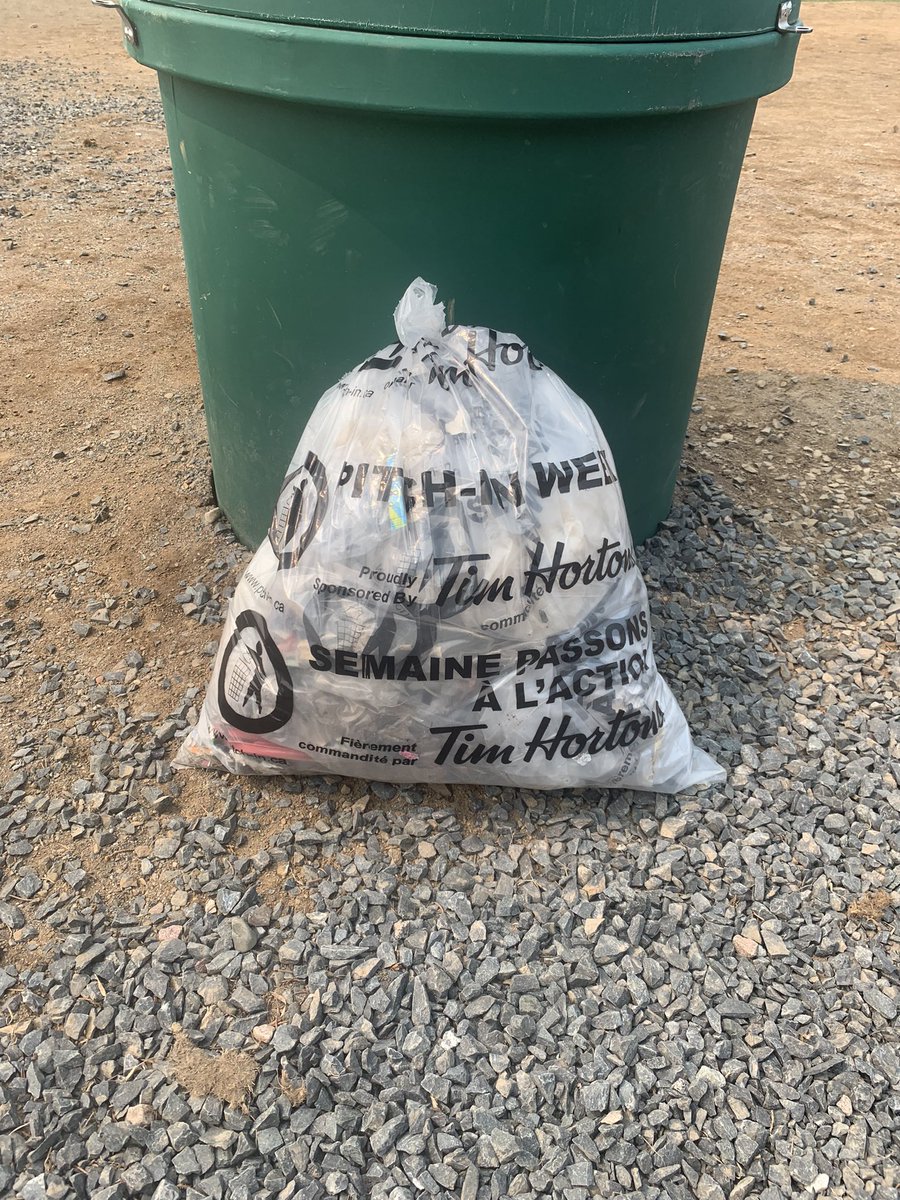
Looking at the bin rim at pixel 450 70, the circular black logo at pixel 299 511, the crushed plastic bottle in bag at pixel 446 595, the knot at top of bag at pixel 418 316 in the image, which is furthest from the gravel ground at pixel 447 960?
the bin rim at pixel 450 70

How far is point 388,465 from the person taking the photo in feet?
5.32

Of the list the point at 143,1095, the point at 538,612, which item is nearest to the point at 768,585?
the point at 538,612

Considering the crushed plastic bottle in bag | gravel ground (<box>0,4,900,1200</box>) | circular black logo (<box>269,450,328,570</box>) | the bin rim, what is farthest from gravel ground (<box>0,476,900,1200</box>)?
the bin rim

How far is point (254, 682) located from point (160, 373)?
1.93 m

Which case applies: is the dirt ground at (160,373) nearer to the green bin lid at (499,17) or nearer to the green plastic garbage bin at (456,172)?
the green plastic garbage bin at (456,172)

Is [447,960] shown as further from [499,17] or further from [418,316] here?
[499,17]

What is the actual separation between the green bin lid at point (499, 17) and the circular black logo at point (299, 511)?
71 centimetres

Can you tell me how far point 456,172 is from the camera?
5.34 feet

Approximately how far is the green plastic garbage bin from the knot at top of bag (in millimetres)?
88

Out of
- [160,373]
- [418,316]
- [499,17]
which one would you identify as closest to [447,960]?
[418,316]

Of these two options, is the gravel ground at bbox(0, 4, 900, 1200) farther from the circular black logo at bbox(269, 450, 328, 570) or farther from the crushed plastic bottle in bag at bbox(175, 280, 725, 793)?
the circular black logo at bbox(269, 450, 328, 570)

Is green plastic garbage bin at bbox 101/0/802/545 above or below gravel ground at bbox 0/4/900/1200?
above

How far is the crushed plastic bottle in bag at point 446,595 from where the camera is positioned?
1.60m

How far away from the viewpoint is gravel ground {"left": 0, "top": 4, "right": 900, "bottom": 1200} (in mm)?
1291
